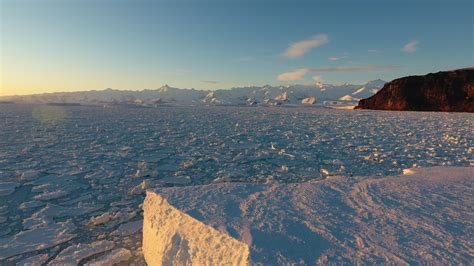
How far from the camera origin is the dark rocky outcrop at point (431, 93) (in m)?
31.3

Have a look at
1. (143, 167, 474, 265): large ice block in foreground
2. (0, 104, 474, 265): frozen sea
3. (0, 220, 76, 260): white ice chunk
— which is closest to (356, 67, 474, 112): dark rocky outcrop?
(0, 104, 474, 265): frozen sea

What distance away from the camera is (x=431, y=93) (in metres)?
34.1

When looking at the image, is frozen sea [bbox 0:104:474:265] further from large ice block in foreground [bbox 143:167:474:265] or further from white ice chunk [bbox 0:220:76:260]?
large ice block in foreground [bbox 143:167:474:265]

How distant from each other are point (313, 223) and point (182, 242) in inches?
37.5

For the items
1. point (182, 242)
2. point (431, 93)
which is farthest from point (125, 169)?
point (431, 93)

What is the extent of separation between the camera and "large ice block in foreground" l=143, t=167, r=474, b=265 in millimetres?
1766

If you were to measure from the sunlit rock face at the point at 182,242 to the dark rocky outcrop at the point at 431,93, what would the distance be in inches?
1403

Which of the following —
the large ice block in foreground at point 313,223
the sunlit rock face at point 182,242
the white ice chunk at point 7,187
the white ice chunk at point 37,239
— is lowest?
the white ice chunk at point 7,187

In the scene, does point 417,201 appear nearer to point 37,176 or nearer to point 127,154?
point 37,176

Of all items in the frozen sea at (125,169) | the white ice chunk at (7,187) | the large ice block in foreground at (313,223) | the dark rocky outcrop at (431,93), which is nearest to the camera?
the large ice block in foreground at (313,223)

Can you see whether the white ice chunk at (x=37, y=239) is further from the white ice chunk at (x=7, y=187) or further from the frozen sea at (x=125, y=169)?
the white ice chunk at (x=7, y=187)

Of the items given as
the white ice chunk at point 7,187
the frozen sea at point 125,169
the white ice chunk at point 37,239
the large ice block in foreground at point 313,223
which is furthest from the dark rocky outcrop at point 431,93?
the white ice chunk at point 7,187

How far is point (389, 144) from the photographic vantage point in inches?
315

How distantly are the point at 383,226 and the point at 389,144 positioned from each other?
6690 mm
